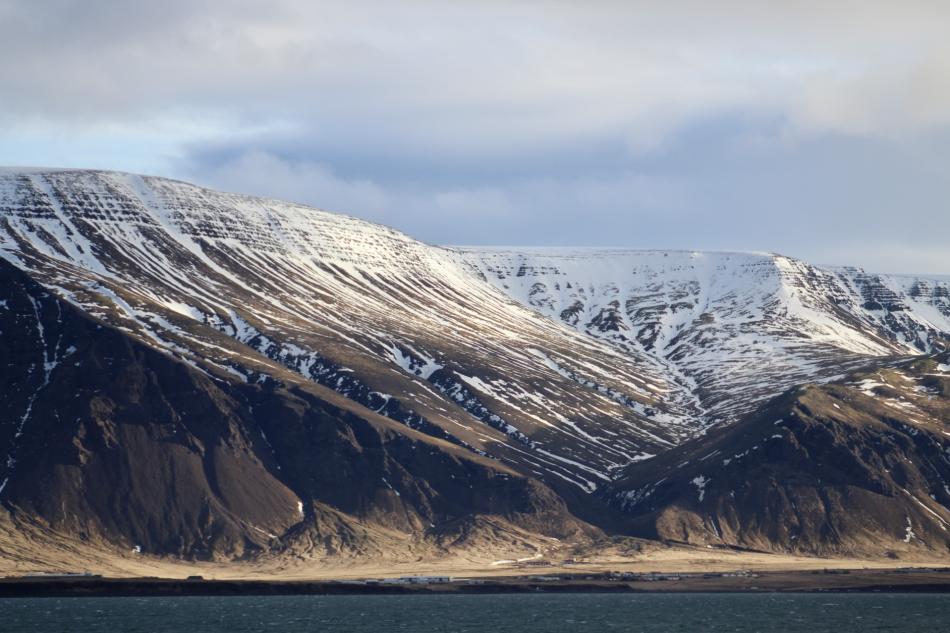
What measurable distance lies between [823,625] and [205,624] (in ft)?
259

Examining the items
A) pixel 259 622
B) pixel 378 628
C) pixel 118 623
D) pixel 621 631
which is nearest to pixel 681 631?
pixel 621 631

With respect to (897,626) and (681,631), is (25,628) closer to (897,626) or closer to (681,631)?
(681,631)

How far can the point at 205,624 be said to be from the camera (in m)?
193

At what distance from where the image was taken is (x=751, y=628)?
189625 mm

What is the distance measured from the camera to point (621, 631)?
611ft

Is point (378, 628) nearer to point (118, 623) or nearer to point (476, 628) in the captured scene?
point (476, 628)

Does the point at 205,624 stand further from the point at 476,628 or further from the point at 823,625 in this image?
the point at 823,625

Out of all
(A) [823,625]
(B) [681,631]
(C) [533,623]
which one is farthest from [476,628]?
(A) [823,625]

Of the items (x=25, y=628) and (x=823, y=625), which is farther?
(x=823, y=625)

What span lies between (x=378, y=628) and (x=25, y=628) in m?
42.6

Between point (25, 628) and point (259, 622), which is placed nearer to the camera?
point (25, 628)

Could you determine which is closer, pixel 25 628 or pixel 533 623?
pixel 25 628

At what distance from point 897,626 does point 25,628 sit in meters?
106

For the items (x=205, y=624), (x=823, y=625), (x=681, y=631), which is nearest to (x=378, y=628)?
(x=205, y=624)
